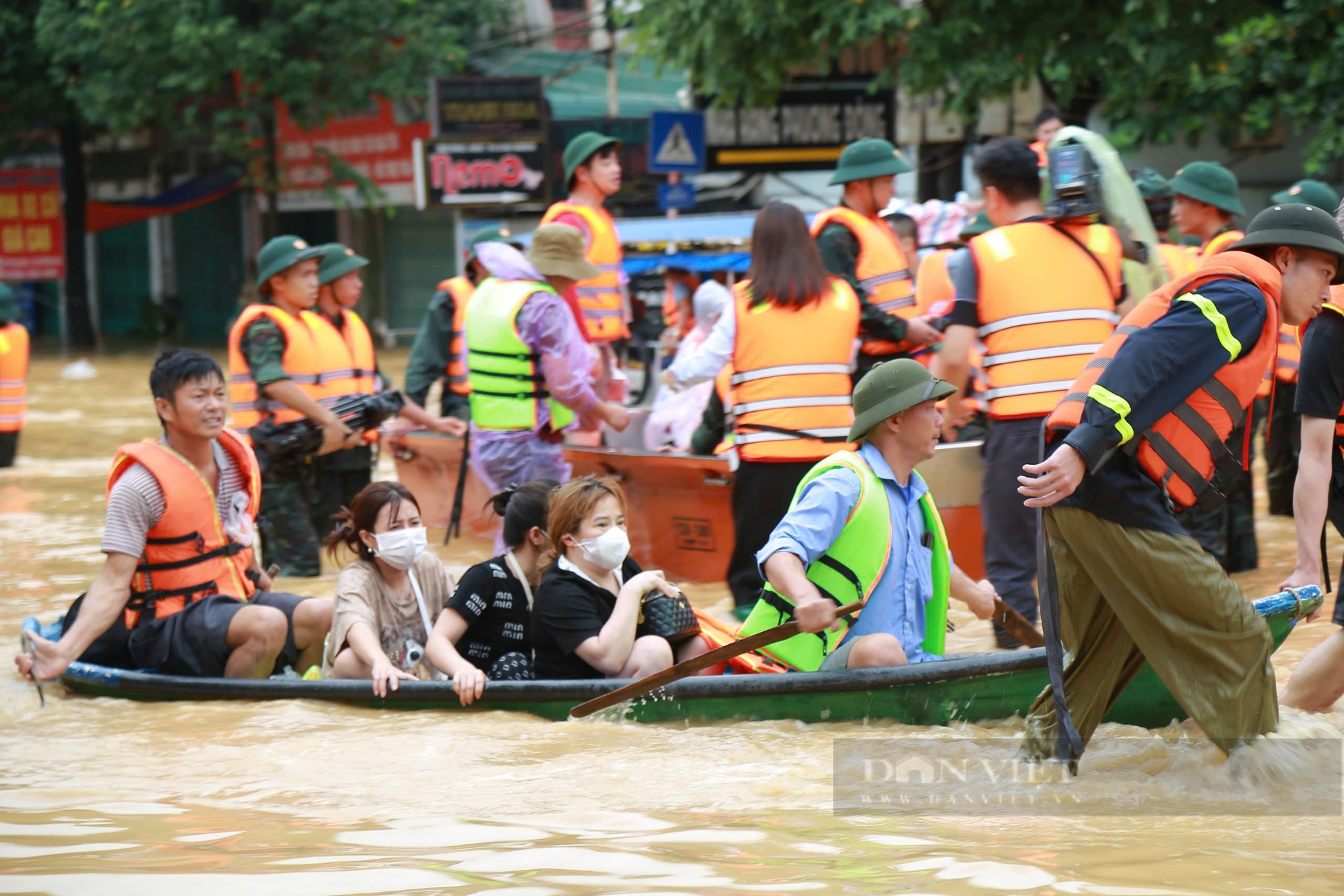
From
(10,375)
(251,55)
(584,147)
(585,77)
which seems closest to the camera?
(584,147)

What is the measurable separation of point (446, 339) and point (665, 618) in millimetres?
4502

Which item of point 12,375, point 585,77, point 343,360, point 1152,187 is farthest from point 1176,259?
point 585,77

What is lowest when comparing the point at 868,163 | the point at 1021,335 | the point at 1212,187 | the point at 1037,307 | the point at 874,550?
the point at 874,550

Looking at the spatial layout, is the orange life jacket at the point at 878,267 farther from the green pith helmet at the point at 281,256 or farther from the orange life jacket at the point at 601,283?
the green pith helmet at the point at 281,256

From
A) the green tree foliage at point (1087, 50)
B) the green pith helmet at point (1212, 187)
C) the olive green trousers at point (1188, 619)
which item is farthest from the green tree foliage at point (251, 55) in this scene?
the olive green trousers at point (1188, 619)

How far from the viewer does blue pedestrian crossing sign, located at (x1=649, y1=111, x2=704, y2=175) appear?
51.1 ft

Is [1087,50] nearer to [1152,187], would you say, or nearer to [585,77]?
[1152,187]

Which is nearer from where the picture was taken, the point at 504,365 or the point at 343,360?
the point at 504,365

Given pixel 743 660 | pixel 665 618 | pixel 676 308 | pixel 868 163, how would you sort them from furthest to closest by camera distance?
pixel 676 308
pixel 868 163
pixel 665 618
pixel 743 660

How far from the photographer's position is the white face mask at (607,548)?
17.0 feet

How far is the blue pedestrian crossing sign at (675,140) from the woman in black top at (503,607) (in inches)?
414

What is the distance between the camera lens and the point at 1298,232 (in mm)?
4082

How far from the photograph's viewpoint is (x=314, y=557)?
25.4 ft

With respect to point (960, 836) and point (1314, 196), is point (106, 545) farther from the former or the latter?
point (1314, 196)
